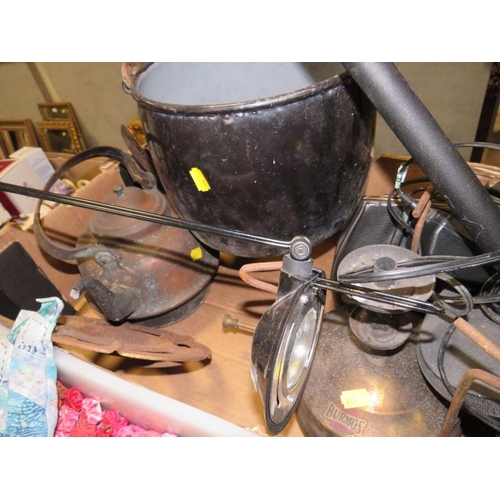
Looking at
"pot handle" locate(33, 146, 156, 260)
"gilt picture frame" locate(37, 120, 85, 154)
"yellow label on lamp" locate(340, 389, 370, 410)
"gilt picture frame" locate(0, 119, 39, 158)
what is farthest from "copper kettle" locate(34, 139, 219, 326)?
"gilt picture frame" locate(0, 119, 39, 158)

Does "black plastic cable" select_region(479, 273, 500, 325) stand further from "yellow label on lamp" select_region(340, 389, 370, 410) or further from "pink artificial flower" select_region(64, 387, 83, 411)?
"pink artificial flower" select_region(64, 387, 83, 411)

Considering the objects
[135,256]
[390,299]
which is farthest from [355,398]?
[135,256]

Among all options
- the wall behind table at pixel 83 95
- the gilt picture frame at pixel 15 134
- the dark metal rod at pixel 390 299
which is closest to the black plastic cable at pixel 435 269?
the dark metal rod at pixel 390 299

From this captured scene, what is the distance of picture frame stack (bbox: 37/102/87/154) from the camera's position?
6.25 feet

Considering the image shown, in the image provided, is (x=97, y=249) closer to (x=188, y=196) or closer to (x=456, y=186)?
(x=188, y=196)

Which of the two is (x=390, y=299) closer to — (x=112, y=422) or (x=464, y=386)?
(x=464, y=386)

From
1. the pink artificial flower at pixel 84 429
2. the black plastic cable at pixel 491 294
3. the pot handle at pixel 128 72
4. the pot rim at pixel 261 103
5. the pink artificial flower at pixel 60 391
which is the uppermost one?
the pot handle at pixel 128 72

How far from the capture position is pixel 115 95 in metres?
1.77

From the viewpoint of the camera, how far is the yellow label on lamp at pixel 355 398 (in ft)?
2.22

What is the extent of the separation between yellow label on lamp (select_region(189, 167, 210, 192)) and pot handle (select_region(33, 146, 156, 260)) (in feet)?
1.05

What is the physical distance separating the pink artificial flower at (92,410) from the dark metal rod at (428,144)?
74cm

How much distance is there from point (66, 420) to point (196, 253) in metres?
0.44

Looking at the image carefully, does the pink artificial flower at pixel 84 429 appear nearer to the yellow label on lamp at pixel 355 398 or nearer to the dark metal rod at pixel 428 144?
the yellow label on lamp at pixel 355 398
